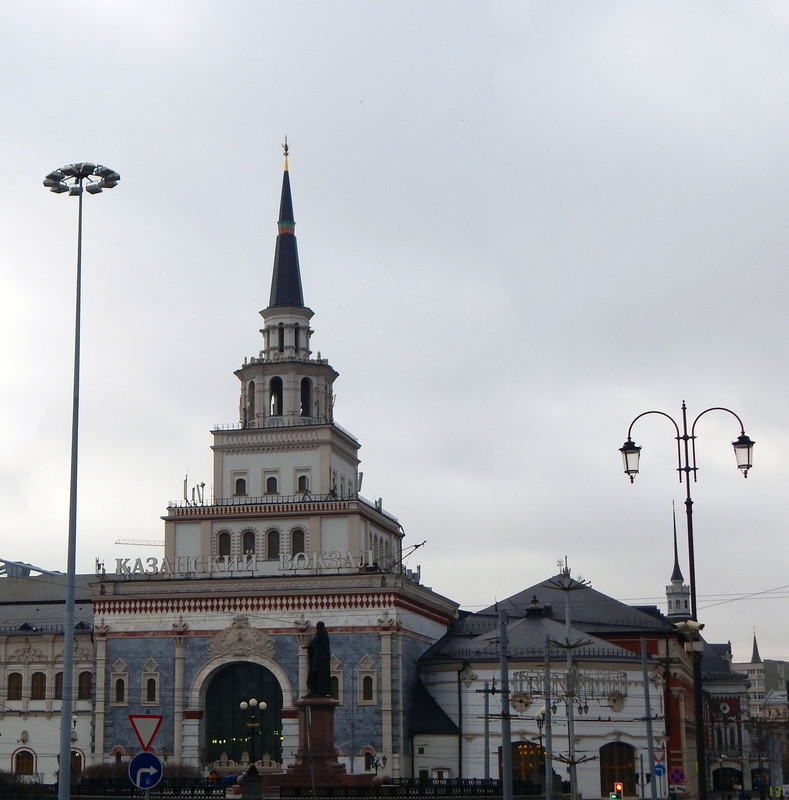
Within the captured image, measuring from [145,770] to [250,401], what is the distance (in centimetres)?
6136

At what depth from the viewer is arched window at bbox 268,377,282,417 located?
8325 cm

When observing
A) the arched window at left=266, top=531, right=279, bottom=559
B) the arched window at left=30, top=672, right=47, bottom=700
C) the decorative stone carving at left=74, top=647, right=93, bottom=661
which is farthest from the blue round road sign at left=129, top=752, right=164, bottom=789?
the arched window at left=30, top=672, right=47, bottom=700

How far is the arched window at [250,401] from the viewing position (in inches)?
3295

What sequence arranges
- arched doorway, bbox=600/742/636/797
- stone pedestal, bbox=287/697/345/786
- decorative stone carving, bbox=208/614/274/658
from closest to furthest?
1. stone pedestal, bbox=287/697/345/786
2. arched doorway, bbox=600/742/636/797
3. decorative stone carving, bbox=208/614/274/658

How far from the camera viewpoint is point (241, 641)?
7762 centimetres

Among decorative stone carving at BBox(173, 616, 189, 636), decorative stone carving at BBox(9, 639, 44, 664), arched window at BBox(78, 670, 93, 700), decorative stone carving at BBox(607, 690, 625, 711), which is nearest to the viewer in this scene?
decorative stone carving at BBox(607, 690, 625, 711)

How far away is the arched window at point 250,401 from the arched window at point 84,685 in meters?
18.2

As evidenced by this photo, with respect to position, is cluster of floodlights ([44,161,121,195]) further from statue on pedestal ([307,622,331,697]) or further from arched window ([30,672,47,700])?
arched window ([30,672,47,700])

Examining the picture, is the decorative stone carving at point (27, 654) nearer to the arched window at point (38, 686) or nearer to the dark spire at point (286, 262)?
the arched window at point (38, 686)

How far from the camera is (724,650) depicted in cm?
19025

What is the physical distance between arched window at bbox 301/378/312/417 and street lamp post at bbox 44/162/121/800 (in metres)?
45.1

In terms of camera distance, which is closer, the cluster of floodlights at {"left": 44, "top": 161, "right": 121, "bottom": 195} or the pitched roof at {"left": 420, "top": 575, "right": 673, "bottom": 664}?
the cluster of floodlights at {"left": 44, "top": 161, "right": 121, "bottom": 195}

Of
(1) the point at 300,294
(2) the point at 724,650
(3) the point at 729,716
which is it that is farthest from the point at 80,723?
(2) the point at 724,650

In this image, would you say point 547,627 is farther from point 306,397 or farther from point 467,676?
point 306,397
